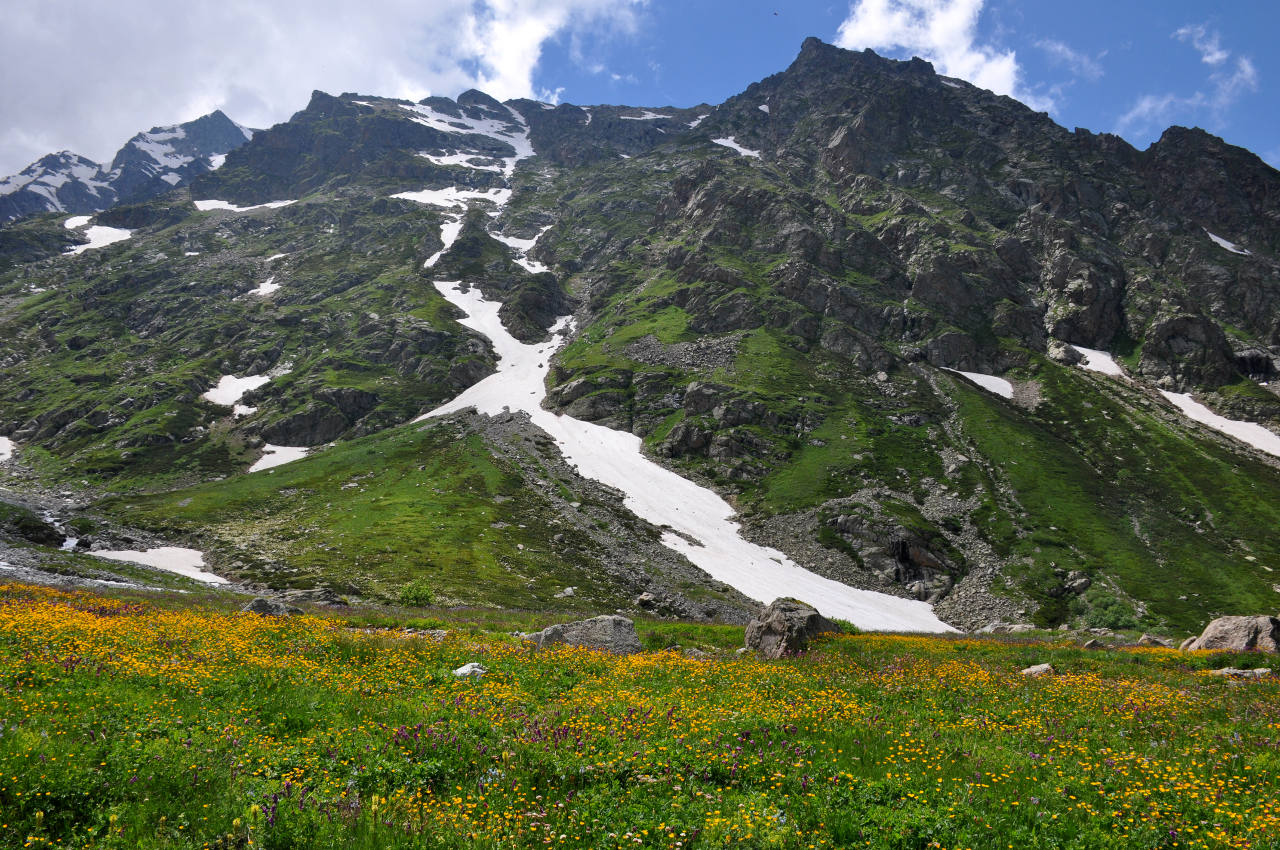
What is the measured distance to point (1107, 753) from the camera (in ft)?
37.4

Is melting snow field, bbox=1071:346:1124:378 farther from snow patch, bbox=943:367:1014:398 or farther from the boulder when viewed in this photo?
the boulder

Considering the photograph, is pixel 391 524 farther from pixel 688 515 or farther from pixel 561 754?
pixel 561 754

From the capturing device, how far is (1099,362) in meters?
176

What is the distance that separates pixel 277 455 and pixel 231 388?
52.7 meters

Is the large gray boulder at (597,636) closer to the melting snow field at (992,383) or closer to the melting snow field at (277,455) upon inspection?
the melting snow field at (277,455)

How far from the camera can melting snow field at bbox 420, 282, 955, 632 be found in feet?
259

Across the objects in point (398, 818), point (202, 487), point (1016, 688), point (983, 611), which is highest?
point (202, 487)

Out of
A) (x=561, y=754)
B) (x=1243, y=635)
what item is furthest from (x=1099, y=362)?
(x=561, y=754)

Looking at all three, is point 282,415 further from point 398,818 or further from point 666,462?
point 398,818

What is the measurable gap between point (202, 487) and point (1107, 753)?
5274 inches

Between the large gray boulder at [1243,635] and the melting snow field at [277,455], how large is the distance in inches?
5649

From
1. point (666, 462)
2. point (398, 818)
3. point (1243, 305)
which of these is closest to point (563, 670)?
point (398, 818)

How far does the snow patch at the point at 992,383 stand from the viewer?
156712 mm

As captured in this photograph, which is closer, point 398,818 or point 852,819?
point 398,818
